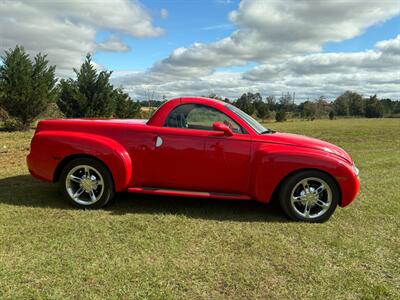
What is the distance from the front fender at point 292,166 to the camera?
4867mm

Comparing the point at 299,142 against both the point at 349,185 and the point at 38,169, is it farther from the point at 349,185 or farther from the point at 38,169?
the point at 38,169

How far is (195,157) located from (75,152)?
1.69 m

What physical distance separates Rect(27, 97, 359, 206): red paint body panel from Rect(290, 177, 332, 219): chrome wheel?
196 millimetres

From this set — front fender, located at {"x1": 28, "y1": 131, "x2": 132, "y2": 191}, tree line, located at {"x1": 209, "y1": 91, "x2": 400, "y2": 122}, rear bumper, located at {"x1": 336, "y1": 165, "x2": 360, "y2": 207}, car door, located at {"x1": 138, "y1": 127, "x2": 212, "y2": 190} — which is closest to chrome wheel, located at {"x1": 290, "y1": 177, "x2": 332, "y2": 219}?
rear bumper, located at {"x1": 336, "y1": 165, "x2": 360, "y2": 207}

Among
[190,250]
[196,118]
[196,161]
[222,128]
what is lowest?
[190,250]

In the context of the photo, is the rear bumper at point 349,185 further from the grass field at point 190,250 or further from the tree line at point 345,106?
the tree line at point 345,106

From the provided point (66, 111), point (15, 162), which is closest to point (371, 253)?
point (15, 162)

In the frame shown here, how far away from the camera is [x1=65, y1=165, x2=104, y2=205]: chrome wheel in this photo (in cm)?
522

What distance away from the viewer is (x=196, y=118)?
5.28 meters

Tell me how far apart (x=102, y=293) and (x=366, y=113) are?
301ft

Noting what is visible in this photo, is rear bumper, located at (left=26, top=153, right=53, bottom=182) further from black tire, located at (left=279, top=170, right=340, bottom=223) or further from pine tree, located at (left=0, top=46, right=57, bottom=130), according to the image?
pine tree, located at (left=0, top=46, right=57, bottom=130)

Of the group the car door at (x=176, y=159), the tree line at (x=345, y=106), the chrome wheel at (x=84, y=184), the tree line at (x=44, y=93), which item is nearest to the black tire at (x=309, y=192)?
the car door at (x=176, y=159)

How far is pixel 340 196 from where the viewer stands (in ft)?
16.3

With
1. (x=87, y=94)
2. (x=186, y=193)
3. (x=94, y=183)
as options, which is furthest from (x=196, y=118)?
(x=87, y=94)
